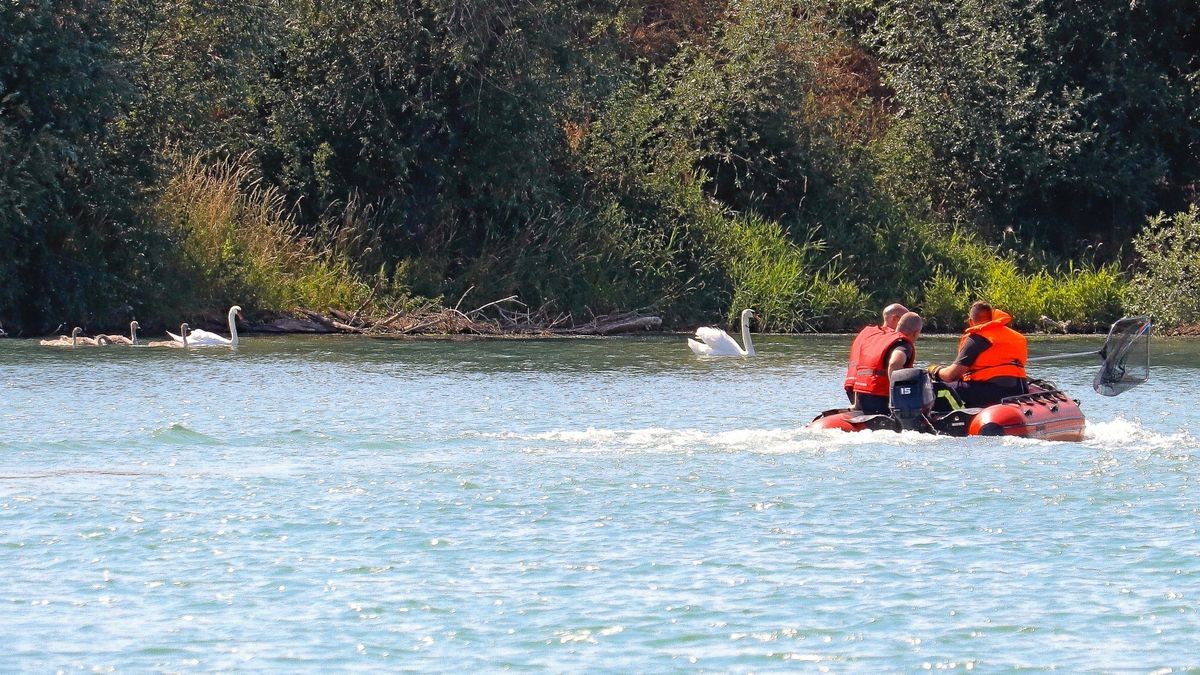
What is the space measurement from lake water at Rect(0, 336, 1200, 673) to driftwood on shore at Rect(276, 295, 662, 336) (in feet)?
25.3

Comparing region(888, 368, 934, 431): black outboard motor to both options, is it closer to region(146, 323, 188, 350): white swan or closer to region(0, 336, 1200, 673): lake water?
region(0, 336, 1200, 673): lake water

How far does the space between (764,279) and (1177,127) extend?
8051 mm

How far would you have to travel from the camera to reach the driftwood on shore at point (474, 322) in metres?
26.5

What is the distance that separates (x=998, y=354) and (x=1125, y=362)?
188cm

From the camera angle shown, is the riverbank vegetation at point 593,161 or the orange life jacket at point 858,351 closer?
the orange life jacket at point 858,351

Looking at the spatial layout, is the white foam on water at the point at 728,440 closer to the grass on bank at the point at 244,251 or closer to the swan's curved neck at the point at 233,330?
the swan's curved neck at the point at 233,330

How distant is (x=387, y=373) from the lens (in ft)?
67.6

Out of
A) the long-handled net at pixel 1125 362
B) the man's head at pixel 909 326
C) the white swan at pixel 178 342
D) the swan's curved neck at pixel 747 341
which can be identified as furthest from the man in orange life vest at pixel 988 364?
the white swan at pixel 178 342

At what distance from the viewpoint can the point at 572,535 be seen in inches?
434

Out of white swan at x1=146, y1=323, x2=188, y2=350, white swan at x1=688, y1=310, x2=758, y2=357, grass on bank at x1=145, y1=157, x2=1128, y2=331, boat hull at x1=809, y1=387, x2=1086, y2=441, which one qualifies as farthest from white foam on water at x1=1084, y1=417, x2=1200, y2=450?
white swan at x1=146, y1=323, x2=188, y2=350

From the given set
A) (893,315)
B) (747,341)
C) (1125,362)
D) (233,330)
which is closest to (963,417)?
(893,315)

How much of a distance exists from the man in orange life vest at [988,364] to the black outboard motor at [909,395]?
2.12ft

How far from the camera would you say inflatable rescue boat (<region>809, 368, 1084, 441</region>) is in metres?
14.7

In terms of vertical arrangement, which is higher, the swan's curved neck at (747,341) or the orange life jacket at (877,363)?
the orange life jacket at (877,363)
